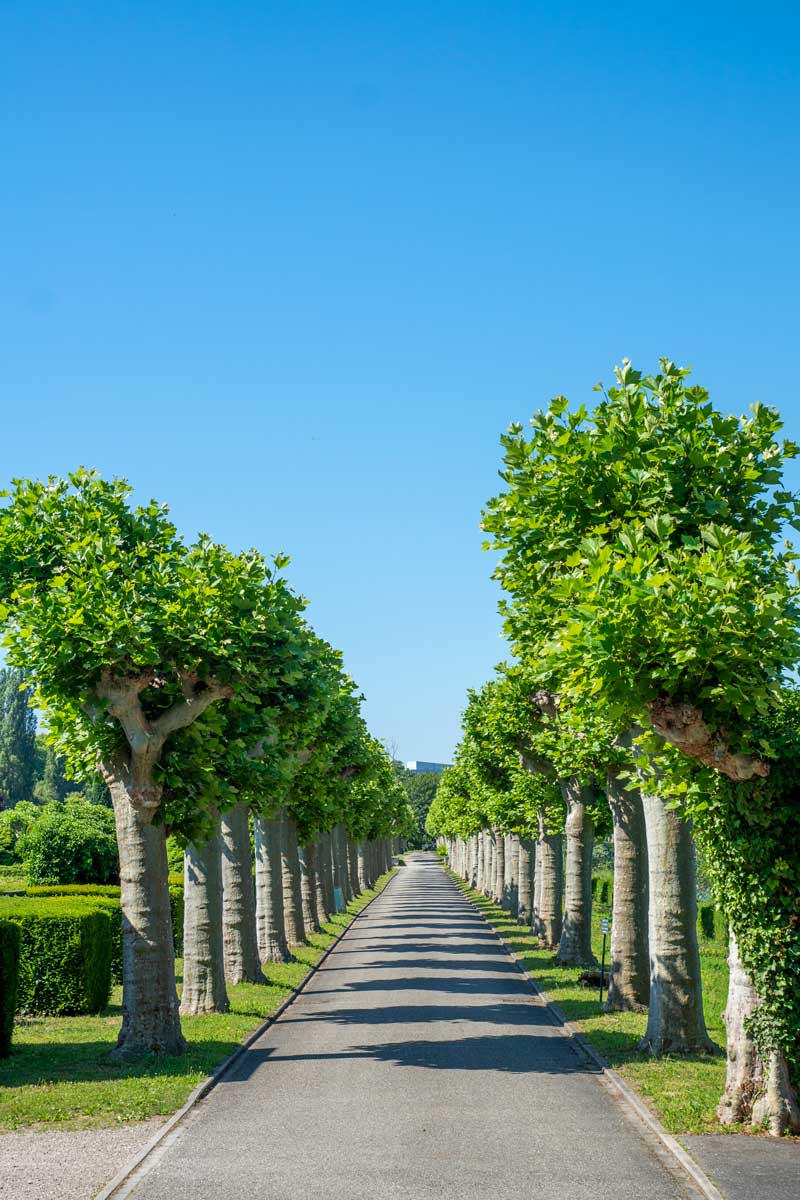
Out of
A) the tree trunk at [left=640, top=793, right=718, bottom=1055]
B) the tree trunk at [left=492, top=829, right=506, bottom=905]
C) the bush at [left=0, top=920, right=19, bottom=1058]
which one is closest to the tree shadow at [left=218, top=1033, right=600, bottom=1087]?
the tree trunk at [left=640, top=793, right=718, bottom=1055]

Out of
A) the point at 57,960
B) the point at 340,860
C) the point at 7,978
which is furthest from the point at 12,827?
the point at 7,978

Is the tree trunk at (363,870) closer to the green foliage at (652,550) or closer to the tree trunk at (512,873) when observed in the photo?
the tree trunk at (512,873)

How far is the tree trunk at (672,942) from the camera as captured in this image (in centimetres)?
1509

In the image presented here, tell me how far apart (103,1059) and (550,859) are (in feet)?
65.7

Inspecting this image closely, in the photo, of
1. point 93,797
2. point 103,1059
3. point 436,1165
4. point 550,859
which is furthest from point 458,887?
point 436,1165

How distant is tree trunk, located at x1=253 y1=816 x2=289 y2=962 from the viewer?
1109 inches

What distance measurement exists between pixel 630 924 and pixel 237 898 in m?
8.03

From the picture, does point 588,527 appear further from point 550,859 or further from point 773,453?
point 550,859

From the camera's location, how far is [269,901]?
92.3 feet

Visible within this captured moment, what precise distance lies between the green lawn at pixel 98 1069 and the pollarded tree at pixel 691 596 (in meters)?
6.39

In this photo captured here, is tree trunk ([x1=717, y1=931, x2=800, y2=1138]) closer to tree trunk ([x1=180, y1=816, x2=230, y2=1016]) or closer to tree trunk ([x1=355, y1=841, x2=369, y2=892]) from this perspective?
tree trunk ([x1=180, y1=816, x2=230, y2=1016])

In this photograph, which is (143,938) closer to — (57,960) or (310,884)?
(57,960)

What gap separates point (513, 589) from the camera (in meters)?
14.8

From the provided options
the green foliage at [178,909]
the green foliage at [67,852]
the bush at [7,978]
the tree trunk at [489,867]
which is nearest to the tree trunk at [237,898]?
the green foliage at [178,909]
